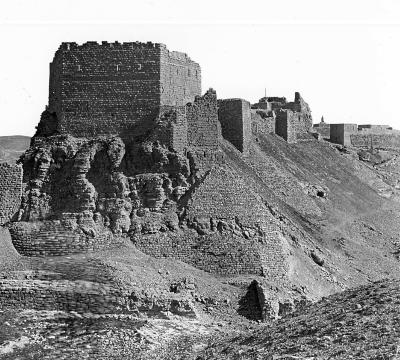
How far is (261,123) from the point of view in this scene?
143 feet

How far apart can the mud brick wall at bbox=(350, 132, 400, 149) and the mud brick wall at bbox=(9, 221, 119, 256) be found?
37428 millimetres

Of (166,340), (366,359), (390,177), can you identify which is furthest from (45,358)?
(390,177)

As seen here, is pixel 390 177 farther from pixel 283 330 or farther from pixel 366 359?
pixel 366 359

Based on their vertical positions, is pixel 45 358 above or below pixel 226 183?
below

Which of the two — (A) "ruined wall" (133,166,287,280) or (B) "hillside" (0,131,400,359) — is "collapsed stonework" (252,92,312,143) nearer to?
(B) "hillside" (0,131,400,359)

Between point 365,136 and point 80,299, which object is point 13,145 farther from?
point 80,299

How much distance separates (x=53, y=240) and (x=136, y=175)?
3.63 m

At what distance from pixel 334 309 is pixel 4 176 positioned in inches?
544

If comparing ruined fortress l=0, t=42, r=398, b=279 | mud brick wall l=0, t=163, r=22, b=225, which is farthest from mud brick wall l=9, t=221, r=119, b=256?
mud brick wall l=0, t=163, r=22, b=225

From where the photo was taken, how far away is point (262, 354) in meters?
20.3

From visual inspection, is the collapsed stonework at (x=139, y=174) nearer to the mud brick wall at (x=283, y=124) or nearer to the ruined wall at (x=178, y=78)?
the ruined wall at (x=178, y=78)

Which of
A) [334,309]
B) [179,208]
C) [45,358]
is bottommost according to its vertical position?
→ [45,358]

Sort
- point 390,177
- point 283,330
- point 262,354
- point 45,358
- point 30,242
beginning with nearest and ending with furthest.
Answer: point 262,354, point 283,330, point 45,358, point 30,242, point 390,177

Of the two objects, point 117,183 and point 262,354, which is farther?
point 117,183
